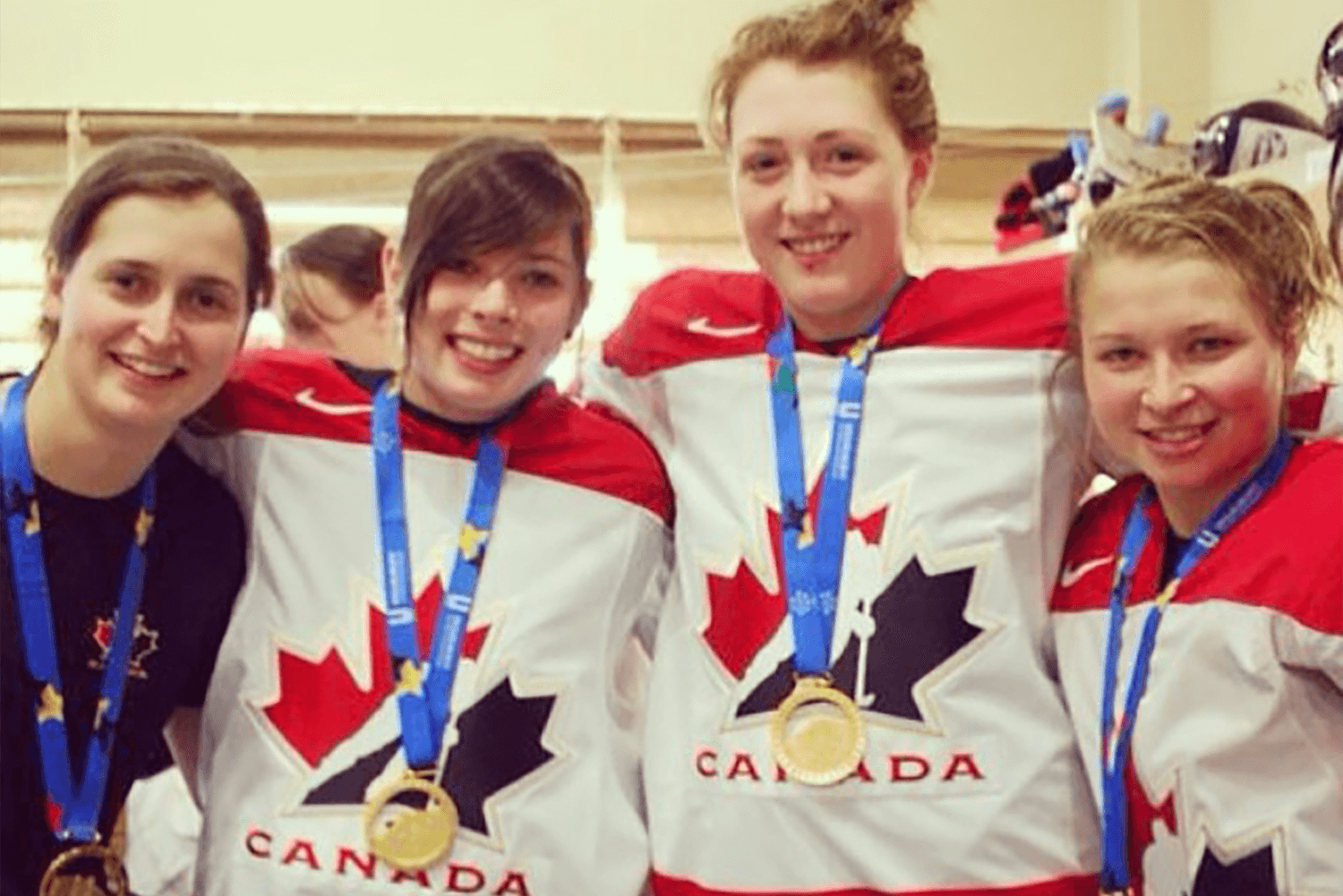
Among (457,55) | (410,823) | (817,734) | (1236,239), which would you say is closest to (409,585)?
(410,823)

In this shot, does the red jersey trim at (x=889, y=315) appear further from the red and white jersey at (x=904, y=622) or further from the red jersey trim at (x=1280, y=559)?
the red jersey trim at (x=1280, y=559)

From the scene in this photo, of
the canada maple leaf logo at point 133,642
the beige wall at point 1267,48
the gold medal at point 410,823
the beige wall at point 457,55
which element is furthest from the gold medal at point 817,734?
the beige wall at point 457,55

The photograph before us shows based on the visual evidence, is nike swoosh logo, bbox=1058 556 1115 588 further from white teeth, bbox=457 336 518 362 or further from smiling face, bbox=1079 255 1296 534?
white teeth, bbox=457 336 518 362

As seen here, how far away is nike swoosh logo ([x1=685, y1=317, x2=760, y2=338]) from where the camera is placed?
1898 millimetres

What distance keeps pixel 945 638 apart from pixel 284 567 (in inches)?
29.5

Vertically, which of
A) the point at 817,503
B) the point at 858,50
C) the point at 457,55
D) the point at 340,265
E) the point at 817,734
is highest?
the point at 457,55

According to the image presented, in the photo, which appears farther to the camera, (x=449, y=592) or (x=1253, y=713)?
(x=449, y=592)

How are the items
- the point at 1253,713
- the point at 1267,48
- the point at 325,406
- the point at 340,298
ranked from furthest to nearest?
the point at 1267,48 → the point at 340,298 → the point at 325,406 → the point at 1253,713

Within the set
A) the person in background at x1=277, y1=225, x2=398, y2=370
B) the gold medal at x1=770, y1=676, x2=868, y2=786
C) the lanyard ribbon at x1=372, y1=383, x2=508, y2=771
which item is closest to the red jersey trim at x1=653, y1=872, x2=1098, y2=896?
the gold medal at x1=770, y1=676, x2=868, y2=786

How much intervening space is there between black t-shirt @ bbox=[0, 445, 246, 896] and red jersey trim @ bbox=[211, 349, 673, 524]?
11cm

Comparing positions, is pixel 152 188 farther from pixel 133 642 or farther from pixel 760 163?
pixel 760 163

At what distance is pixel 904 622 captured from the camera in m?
1.70

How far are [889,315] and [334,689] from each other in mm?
761

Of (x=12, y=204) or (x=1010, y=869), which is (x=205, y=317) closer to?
(x=1010, y=869)
